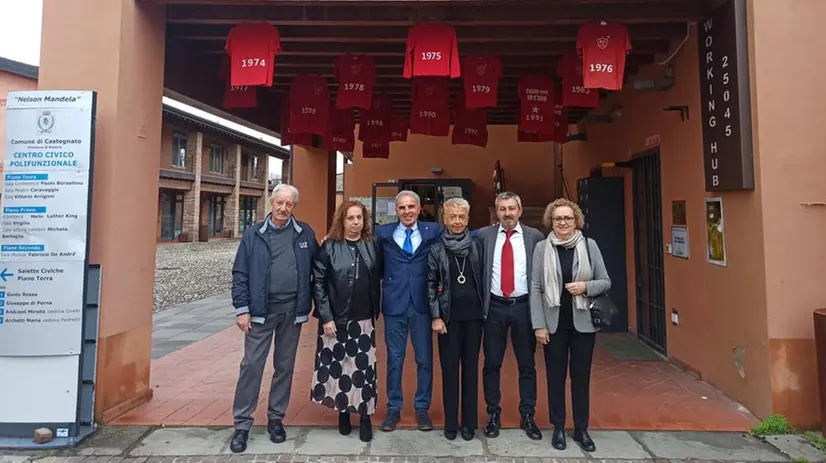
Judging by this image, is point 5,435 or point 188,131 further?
point 188,131

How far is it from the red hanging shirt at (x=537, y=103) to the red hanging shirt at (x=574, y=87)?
21.4 inches

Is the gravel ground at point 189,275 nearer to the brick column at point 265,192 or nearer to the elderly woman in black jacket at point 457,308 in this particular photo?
the elderly woman in black jacket at point 457,308

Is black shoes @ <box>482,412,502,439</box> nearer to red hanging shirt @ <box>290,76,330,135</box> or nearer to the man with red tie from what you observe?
the man with red tie

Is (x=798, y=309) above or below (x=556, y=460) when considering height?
above

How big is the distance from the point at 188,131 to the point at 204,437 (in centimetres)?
2570

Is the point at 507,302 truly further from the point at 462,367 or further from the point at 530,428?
the point at 530,428

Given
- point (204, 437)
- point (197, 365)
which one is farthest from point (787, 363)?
point (197, 365)

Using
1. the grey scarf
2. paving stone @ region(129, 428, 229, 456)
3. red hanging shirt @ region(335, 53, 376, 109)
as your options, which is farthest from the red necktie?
red hanging shirt @ region(335, 53, 376, 109)

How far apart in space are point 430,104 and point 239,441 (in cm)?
427

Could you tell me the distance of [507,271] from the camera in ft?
10.3

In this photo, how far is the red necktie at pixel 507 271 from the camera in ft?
10.3

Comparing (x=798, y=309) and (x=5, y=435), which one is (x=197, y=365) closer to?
(x=5, y=435)

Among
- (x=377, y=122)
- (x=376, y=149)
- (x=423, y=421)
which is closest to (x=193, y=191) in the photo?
(x=376, y=149)

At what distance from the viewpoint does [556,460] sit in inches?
115
